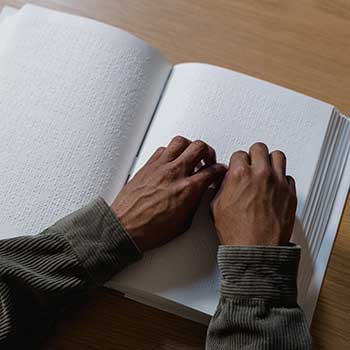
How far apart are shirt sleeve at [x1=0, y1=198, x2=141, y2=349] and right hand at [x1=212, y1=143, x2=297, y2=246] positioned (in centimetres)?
10

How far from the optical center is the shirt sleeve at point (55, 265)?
581 millimetres

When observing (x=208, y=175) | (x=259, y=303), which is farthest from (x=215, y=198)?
(x=259, y=303)

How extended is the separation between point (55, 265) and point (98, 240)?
0.05m

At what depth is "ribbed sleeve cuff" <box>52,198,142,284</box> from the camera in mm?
600

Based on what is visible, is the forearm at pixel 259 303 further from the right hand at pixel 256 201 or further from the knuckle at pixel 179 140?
the knuckle at pixel 179 140

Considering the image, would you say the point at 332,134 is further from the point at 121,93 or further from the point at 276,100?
the point at 121,93

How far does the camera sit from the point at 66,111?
0.68m

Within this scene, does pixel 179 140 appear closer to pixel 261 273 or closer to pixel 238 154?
pixel 238 154

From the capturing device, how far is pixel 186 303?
62 cm

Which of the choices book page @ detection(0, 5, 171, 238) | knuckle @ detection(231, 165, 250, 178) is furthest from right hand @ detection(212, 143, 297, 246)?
book page @ detection(0, 5, 171, 238)

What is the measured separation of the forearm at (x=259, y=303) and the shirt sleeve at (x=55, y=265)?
10 centimetres

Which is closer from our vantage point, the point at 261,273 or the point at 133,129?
the point at 261,273

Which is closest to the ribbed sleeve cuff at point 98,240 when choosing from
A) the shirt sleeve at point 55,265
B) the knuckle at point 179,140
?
the shirt sleeve at point 55,265

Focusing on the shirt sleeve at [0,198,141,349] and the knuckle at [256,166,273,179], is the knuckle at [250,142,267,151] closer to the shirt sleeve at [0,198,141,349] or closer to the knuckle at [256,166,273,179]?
the knuckle at [256,166,273,179]
